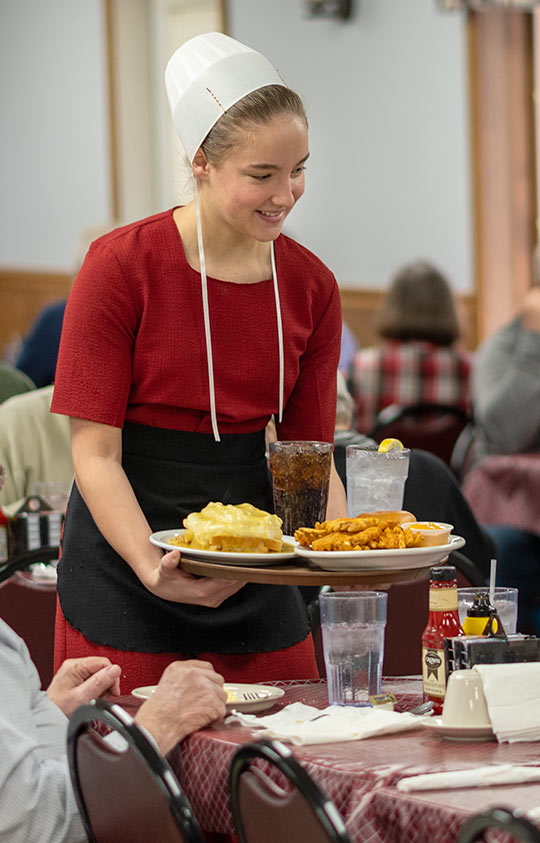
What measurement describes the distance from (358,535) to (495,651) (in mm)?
229

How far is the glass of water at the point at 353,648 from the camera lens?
1786 millimetres

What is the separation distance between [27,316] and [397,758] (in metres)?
8.06

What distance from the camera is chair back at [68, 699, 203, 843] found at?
1367 mm

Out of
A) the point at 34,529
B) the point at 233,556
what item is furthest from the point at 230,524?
the point at 34,529

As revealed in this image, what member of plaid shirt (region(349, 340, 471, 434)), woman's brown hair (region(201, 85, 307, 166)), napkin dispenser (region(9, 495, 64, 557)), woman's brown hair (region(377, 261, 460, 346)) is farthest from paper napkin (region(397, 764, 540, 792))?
woman's brown hair (region(377, 261, 460, 346))

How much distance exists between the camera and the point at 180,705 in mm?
1658

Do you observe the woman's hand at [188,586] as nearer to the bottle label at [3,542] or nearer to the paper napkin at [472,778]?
the paper napkin at [472,778]

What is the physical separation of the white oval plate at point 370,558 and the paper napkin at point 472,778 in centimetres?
29

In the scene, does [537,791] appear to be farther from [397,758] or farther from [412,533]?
[412,533]

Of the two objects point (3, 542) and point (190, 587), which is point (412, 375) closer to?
point (3, 542)

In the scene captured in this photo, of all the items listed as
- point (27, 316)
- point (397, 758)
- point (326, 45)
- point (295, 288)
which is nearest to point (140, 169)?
point (27, 316)

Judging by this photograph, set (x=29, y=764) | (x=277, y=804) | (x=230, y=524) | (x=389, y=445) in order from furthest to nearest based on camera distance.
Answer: (x=389, y=445) < (x=230, y=524) < (x=29, y=764) < (x=277, y=804)

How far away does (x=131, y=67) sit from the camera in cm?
938

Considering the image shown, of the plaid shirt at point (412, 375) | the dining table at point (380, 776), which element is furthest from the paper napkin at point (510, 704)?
the plaid shirt at point (412, 375)
